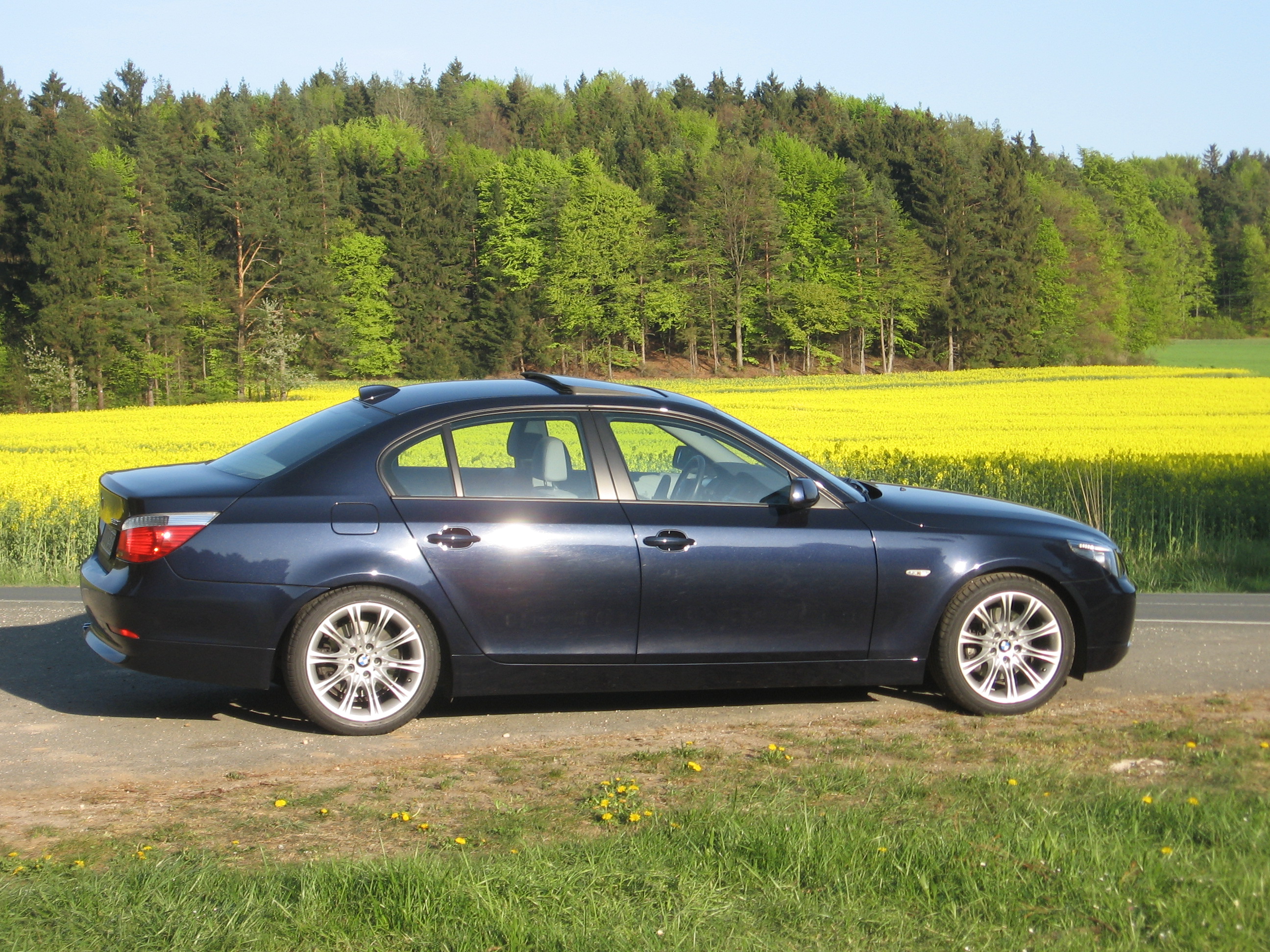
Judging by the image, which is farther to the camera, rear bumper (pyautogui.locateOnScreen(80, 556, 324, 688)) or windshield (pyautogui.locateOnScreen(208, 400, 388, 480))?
windshield (pyautogui.locateOnScreen(208, 400, 388, 480))

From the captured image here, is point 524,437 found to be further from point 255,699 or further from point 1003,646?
point 1003,646

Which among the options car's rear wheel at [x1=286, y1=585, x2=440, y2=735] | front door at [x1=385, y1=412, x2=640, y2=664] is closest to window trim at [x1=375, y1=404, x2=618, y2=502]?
front door at [x1=385, y1=412, x2=640, y2=664]

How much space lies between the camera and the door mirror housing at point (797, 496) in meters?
5.76

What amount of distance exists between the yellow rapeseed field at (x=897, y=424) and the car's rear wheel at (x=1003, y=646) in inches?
449

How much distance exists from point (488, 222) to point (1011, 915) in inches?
3543

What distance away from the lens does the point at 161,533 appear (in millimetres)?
5465

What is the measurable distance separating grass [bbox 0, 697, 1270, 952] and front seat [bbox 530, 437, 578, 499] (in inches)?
49.3

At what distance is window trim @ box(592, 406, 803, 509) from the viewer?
19.2 feet

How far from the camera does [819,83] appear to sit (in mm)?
125438

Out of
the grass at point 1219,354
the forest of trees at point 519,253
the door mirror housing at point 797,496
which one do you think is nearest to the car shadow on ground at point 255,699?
the door mirror housing at point 797,496

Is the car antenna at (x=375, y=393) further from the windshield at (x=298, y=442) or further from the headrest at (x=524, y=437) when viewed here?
the headrest at (x=524, y=437)

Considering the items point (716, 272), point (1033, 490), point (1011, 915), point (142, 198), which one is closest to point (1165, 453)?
point (1033, 490)

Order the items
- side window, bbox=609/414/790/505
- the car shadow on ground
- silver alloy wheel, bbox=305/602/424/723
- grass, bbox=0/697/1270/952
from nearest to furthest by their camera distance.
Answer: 1. grass, bbox=0/697/1270/952
2. silver alloy wheel, bbox=305/602/424/723
3. side window, bbox=609/414/790/505
4. the car shadow on ground

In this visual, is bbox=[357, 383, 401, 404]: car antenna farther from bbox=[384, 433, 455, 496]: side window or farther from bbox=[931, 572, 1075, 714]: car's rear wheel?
bbox=[931, 572, 1075, 714]: car's rear wheel
